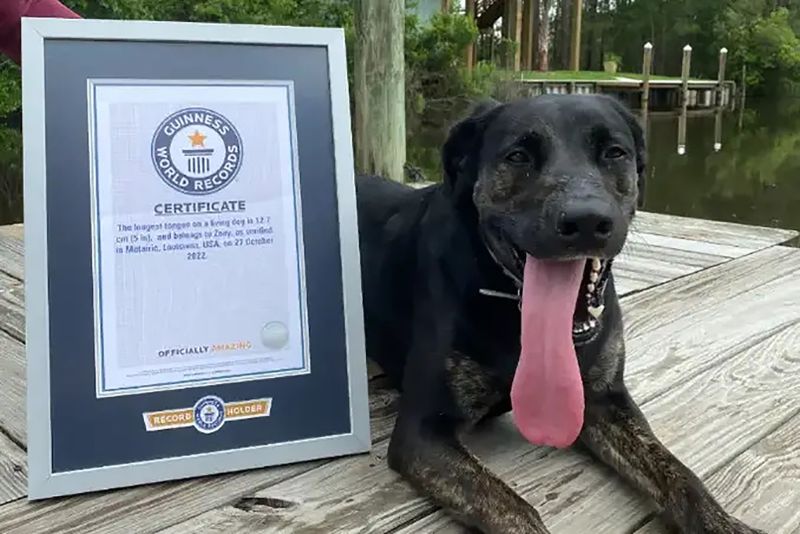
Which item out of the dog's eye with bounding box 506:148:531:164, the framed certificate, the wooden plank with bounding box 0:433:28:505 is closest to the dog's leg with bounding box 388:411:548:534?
the framed certificate

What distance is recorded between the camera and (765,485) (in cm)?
210

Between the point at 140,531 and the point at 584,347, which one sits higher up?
the point at 584,347

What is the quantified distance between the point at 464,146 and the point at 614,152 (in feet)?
1.36

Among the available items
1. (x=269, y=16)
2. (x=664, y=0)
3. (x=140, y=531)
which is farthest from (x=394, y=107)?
(x=664, y=0)

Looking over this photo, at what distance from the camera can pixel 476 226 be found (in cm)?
223

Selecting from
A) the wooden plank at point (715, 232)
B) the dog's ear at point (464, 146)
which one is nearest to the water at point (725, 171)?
the wooden plank at point (715, 232)

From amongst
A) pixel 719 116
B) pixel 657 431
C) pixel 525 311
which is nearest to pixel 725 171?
pixel 657 431

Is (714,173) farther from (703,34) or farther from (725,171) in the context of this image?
(703,34)

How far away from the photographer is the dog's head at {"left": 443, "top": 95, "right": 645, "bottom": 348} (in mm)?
1858

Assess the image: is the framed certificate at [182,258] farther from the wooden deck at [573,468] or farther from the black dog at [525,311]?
the black dog at [525,311]

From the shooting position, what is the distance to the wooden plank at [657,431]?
6.37 ft

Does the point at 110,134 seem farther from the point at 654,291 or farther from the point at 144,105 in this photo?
the point at 654,291

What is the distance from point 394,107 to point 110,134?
3.67 metres

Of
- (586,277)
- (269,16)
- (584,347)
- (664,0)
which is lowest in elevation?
(584,347)
